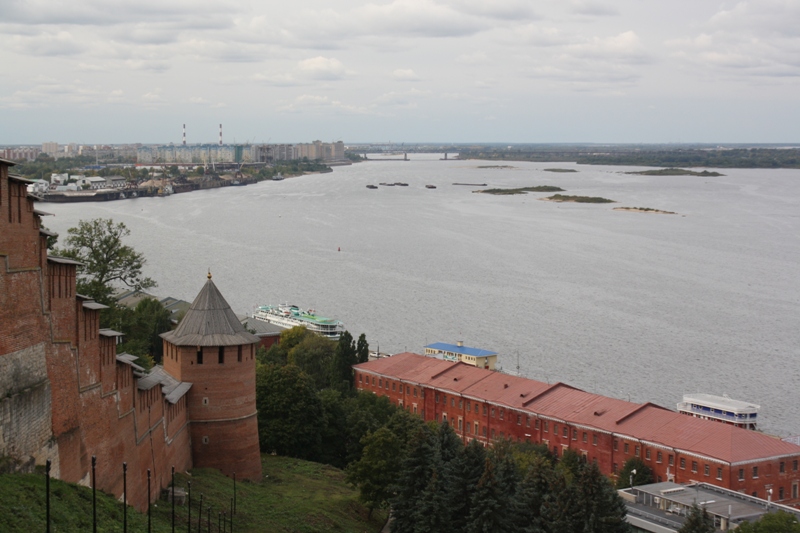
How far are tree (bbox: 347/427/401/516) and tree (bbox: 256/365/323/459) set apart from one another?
3873mm

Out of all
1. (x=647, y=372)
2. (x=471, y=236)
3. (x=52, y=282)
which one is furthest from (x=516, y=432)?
(x=471, y=236)

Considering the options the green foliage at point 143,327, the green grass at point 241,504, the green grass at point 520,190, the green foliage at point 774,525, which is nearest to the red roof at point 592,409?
the green foliage at point 774,525

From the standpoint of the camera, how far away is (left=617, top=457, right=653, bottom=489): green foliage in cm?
2956

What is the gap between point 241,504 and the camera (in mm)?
21516

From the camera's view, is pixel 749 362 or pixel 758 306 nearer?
pixel 749 362

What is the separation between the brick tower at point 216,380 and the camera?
77.7ft

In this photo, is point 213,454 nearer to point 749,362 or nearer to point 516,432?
point 516,432

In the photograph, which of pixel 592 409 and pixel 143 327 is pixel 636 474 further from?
pixel 143 327

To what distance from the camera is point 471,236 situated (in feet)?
287

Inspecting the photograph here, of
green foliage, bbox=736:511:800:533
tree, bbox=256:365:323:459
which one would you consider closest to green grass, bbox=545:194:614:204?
tree, bbox=256:365:323:459

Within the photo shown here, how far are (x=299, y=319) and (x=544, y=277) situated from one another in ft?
72.1

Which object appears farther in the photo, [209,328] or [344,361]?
[344,361]

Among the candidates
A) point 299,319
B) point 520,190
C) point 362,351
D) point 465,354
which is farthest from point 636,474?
point 520,190

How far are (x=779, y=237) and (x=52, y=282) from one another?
3182 inches
